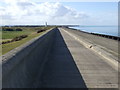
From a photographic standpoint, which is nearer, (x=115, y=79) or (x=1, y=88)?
(x=1, y=88)

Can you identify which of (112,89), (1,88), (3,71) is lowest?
(112,89)

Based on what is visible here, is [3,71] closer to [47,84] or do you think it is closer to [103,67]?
[47,84]

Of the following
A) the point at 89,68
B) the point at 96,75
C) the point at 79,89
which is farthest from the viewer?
the point at 89,68

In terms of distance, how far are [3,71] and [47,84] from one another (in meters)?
4.47

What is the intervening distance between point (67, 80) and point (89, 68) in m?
2.67

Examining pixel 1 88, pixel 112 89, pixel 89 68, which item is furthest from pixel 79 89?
pixel 1 88

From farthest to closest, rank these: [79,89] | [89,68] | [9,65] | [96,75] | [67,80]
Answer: [89,68]
[96,75]
[67,80]
[79,89]
[9,65]

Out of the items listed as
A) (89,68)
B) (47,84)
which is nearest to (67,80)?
(47,84)

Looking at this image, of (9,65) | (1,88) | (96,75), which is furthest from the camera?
(96,75)

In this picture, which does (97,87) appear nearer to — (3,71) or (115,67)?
(115,67)

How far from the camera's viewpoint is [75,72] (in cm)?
1015

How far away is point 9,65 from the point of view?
13.7 ft

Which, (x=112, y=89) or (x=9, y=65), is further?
(x=112, y=89)

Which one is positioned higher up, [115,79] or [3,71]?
[3,71]
